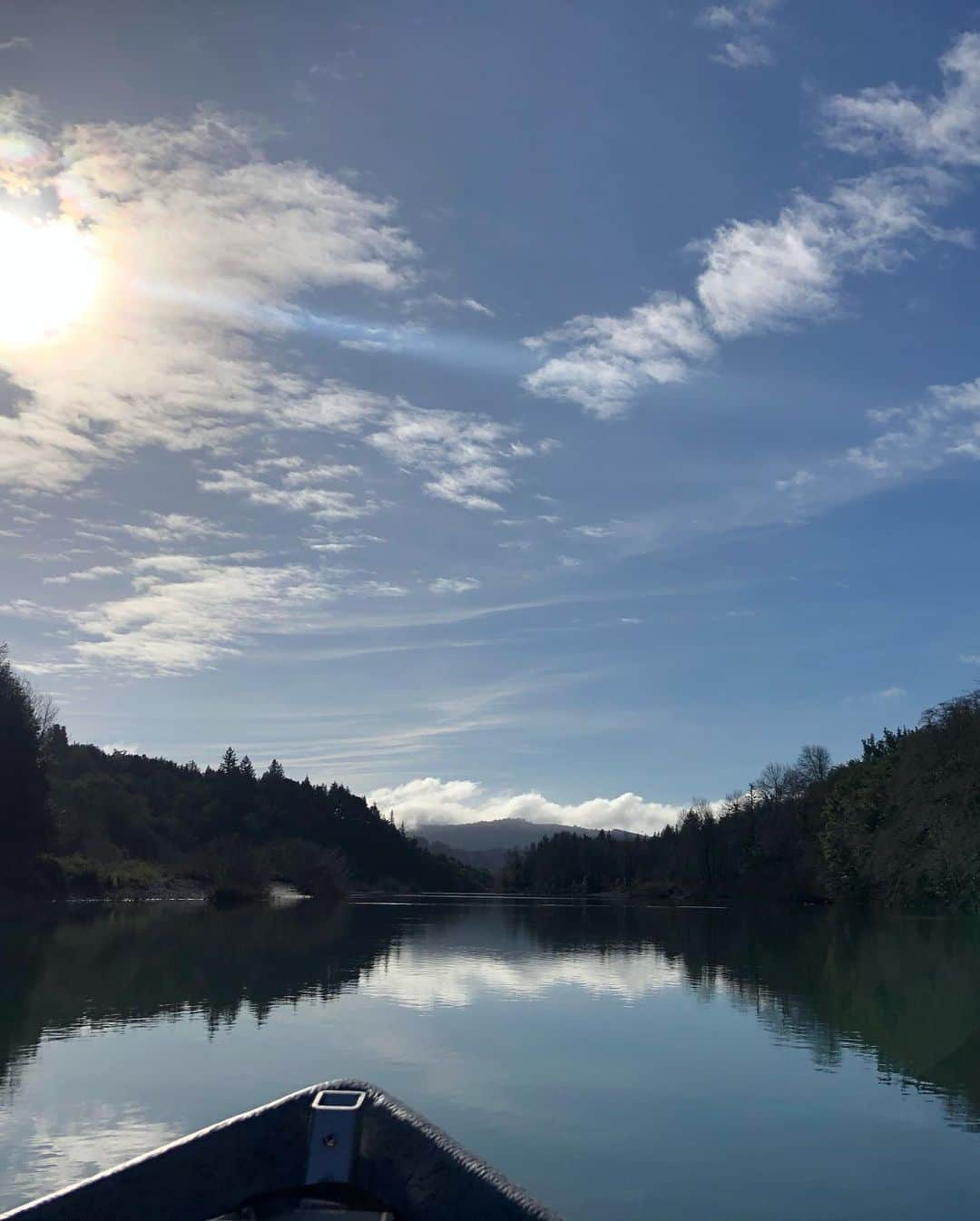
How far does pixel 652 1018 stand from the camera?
2019cm

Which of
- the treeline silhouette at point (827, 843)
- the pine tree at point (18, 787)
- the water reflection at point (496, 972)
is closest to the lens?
the water reflection at point (496, 972)

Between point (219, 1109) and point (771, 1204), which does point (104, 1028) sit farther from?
point (771, 1204)

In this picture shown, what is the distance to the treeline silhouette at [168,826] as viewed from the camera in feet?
182

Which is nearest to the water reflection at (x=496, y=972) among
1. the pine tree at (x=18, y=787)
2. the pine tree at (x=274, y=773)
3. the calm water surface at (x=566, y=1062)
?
the calm water surface at (x=566, y=1062)

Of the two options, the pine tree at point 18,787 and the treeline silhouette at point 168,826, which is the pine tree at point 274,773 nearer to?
the treeline silhouette at point 168,826

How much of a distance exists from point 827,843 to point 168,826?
73.5m

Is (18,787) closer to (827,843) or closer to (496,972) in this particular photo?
(496,972)

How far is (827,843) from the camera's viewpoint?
259 ft

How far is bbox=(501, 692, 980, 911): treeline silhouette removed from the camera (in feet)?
149

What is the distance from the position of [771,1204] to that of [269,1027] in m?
10.6

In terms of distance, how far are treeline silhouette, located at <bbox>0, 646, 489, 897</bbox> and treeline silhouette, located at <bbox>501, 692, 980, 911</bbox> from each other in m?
27.6

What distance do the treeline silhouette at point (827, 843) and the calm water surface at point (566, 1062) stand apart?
45.4 feet

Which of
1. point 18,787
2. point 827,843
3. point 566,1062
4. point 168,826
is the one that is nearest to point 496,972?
point 566,1062

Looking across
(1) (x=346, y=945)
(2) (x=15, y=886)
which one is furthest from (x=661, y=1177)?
(2) (x=15, y=886)
